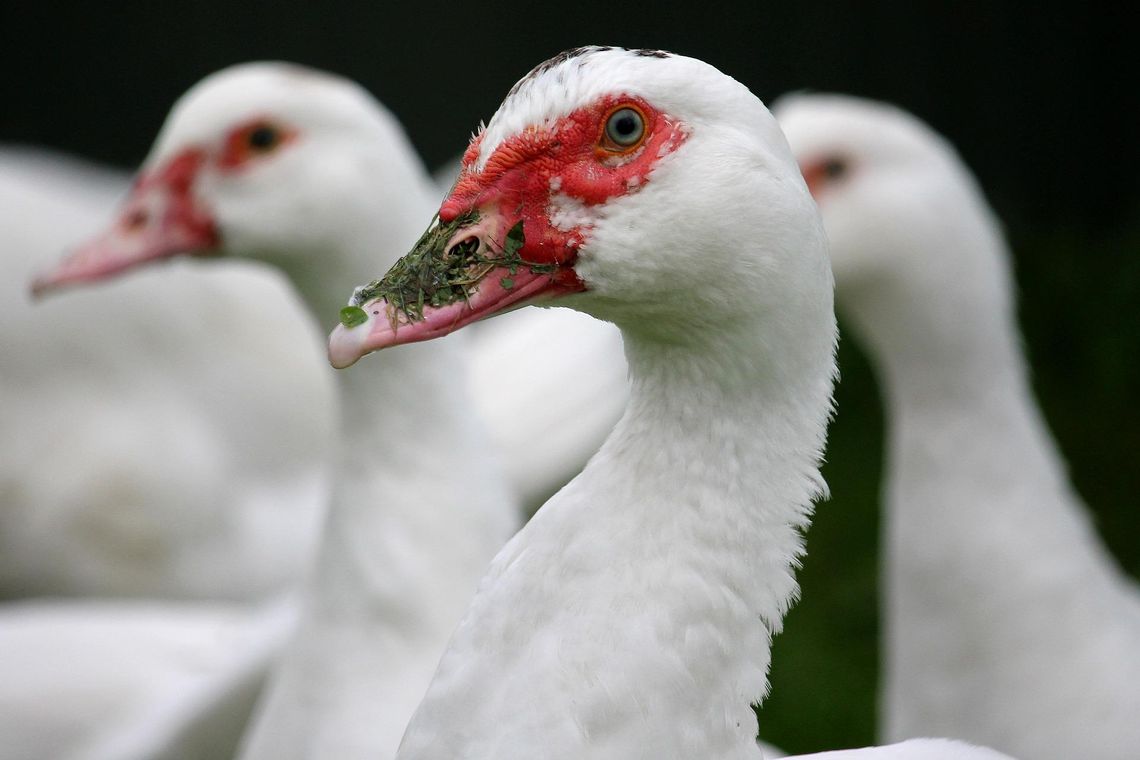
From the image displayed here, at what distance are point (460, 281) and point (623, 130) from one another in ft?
0.71

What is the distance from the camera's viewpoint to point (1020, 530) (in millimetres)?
2740

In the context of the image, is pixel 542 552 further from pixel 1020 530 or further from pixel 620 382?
pixel 620 382

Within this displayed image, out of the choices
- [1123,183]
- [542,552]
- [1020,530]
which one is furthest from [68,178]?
[1123,183]

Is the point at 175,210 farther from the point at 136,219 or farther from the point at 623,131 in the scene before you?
the point at 623,131

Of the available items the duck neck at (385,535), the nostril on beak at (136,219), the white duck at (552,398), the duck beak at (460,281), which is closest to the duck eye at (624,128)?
the duck beak at (460,281)

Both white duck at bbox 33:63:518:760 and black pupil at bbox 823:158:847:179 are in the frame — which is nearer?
white duck at bbox 33:63:518:760

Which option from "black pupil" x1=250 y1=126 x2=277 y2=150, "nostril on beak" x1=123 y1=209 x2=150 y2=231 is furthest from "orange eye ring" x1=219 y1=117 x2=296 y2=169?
"nostril on beak" x1=123 y1=209 x2=150 y2=231

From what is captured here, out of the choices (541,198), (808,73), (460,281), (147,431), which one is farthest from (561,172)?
(808,73)

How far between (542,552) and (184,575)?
2.68m

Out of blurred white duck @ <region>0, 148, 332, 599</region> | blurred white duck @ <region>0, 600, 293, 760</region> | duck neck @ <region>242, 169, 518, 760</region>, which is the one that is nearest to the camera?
duck neck @ <region>242, 169, 518, 760</region>

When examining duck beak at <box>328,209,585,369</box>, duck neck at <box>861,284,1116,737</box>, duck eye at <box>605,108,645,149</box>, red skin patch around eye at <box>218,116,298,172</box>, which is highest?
duck eye at <box>605,108,645,149</box>

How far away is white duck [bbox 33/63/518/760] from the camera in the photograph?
7.59 feet

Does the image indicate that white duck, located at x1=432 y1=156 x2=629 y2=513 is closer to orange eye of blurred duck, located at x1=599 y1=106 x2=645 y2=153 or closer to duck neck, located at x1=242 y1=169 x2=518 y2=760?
duck neck, located at x1=242 y1=169 x2=518 y2=760

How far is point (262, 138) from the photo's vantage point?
2486 mm
